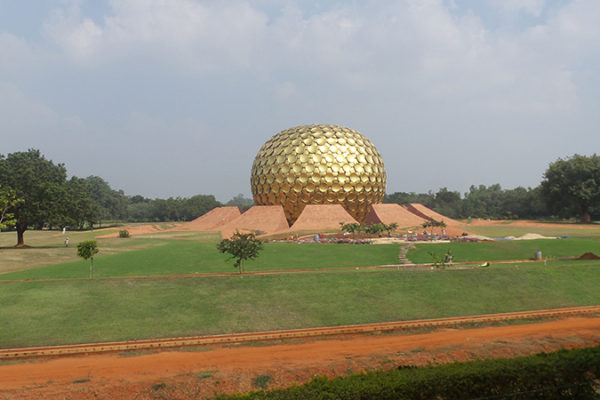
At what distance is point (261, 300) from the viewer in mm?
13734

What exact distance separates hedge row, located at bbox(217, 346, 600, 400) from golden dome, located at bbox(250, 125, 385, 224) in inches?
1366

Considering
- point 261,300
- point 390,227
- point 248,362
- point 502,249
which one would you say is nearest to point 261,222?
point 390,227

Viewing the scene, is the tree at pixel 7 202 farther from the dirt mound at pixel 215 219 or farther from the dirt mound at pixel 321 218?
the dirt mound at pixel 321 218

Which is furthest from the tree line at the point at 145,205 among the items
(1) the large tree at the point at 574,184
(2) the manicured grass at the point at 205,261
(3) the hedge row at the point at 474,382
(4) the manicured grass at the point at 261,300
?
(3) the hedge row at the point at 474,382

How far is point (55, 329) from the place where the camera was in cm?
1125

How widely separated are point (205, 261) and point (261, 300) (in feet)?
29.8

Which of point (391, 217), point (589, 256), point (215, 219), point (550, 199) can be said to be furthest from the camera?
point (550, 199)

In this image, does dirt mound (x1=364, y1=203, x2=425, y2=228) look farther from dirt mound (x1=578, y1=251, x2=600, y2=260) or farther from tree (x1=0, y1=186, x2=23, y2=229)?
tree (x1=0, y1=186, x2=23, y2=229)

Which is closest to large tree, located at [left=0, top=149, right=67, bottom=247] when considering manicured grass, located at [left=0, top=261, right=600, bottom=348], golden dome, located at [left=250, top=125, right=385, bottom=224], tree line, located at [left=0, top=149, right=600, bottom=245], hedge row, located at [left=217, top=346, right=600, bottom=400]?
tree line, located at [left=0, top=149, right=600, bottom=245]

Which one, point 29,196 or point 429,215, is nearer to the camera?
point 29,196

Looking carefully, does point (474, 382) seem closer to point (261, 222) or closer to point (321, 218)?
point (321, 218)

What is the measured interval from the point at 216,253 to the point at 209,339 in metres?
13.9

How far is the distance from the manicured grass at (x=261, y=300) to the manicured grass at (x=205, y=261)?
11.5 ft

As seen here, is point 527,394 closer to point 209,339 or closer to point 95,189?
point 209,339
